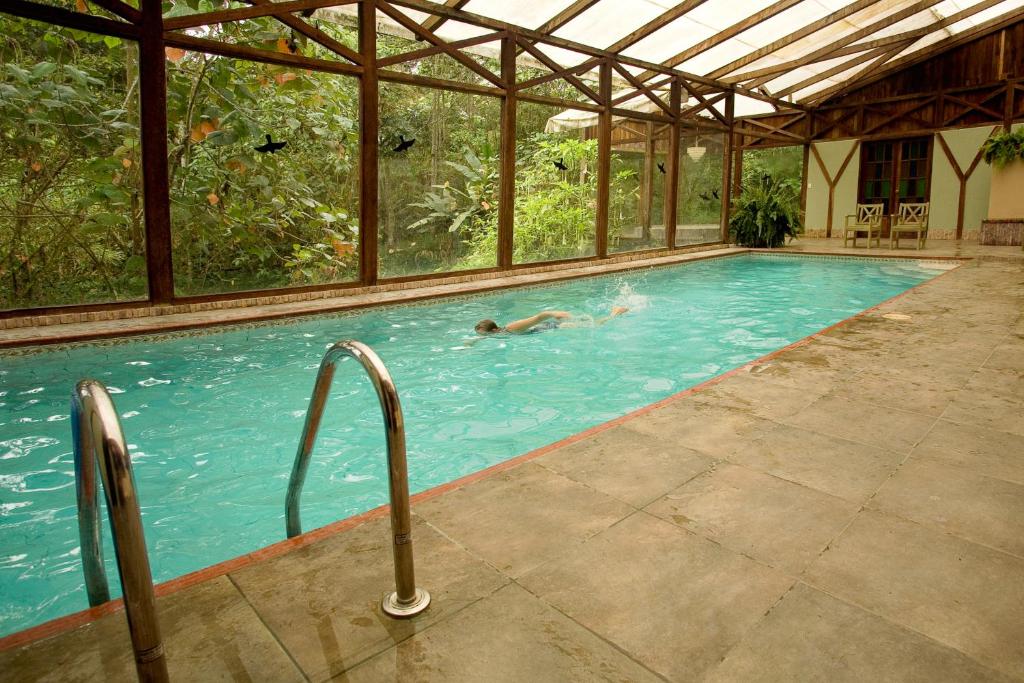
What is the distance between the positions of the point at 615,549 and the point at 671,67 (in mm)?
10619

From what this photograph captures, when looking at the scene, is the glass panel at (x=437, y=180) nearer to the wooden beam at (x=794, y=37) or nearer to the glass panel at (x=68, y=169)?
the glass panel at (x=68, y=169)

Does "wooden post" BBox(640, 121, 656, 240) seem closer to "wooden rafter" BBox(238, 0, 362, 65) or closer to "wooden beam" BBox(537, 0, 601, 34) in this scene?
"wooden beam" BBox(537, 0, 601, 34)

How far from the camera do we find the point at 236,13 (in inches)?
229

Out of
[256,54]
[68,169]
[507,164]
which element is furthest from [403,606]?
[507,164]

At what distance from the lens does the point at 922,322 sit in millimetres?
5352

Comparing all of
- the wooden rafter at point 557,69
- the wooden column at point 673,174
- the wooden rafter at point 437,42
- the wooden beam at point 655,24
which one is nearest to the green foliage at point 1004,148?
the wooden column at point 673,174

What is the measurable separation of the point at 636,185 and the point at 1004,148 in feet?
24.7

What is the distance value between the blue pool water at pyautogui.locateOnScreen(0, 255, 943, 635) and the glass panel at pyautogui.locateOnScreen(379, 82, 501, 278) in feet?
2.83

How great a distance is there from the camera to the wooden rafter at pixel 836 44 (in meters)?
10.0

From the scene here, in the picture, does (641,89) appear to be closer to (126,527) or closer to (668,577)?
(668,577)

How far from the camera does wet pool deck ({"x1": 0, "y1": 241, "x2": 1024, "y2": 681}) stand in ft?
4.58

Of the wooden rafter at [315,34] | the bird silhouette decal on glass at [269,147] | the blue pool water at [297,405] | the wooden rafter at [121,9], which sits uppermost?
the wooden rafter at [315,34]

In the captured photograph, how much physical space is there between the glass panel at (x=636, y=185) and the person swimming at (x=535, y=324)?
4226mm

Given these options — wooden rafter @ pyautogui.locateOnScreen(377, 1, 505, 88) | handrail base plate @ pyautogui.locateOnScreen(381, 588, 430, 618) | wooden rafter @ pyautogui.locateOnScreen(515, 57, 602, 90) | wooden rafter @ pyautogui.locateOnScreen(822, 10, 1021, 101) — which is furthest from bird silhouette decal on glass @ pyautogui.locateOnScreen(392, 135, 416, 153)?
wooden rafter @ pyautogui.locateOnScreen(822, 10, 1021, 101)
